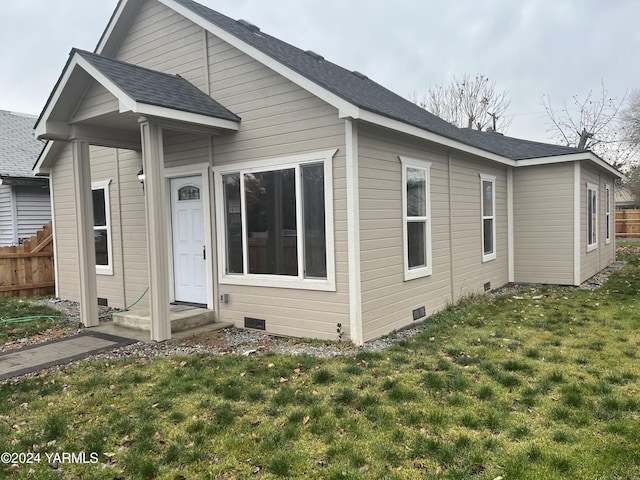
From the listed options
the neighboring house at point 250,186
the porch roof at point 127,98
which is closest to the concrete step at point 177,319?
the neighboring house at point 250,186

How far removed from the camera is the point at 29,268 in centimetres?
1079

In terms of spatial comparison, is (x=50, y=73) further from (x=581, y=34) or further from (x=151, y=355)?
(x=581, y=34)

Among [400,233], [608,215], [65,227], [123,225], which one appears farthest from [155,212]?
[608,215]

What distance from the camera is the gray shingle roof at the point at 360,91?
21.0ft

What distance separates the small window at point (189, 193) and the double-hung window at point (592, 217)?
9264 mm

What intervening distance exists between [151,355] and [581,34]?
25.4 metres

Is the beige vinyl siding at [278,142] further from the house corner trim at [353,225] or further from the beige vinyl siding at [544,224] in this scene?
the beige vinyl siding at [544,224]

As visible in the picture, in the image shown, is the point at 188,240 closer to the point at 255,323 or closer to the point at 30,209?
the point at 255,323

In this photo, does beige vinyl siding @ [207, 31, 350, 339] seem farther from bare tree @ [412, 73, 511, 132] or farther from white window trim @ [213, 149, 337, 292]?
bare tree @ [412, 73, 511, 132]

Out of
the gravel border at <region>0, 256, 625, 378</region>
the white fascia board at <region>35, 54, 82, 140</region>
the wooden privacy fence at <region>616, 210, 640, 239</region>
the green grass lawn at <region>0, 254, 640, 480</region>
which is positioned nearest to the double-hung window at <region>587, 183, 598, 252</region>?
the green grass lawn at <region>0, 254, 640, 480</region>

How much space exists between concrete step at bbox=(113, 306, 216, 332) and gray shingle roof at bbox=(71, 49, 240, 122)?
286 cm

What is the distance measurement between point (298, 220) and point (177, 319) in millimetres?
2217

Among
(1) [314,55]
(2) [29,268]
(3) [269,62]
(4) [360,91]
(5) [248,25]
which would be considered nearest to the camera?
(3) [269,62]

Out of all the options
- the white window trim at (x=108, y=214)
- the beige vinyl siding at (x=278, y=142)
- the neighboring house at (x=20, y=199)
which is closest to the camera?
the beige vinyl siding at (x=278, y=142)
